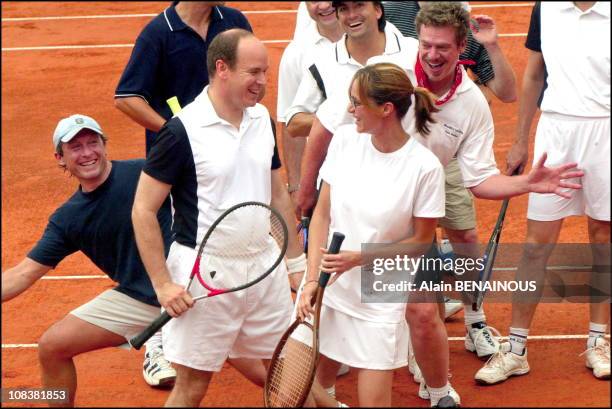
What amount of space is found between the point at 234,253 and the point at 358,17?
1.66 meters

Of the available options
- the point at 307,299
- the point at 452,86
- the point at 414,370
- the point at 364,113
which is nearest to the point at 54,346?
the point at 307,299

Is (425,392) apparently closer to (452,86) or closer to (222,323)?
(222,323)

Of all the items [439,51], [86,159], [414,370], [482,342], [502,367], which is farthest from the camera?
[482,342]

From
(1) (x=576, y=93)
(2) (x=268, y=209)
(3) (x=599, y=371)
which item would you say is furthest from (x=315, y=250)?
(3) (x=599, y=371)

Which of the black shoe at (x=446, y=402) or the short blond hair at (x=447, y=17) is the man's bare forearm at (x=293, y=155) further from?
the black shoe at (x=446, y=402)

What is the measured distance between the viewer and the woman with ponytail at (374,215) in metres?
5.60

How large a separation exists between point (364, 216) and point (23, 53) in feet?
40.5

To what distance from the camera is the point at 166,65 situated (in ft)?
24.0

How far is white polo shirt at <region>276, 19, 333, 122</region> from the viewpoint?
772 centimetres

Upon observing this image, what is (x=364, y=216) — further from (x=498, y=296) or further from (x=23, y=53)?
(x=23, y=53)

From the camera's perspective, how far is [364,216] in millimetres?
5645

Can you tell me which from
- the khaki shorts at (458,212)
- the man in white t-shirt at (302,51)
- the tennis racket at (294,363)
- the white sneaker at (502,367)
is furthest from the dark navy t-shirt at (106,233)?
the white sneaker at (502,367)

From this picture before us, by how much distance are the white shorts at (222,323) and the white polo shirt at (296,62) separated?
205cm

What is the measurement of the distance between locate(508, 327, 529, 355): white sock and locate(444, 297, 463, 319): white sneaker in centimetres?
93
